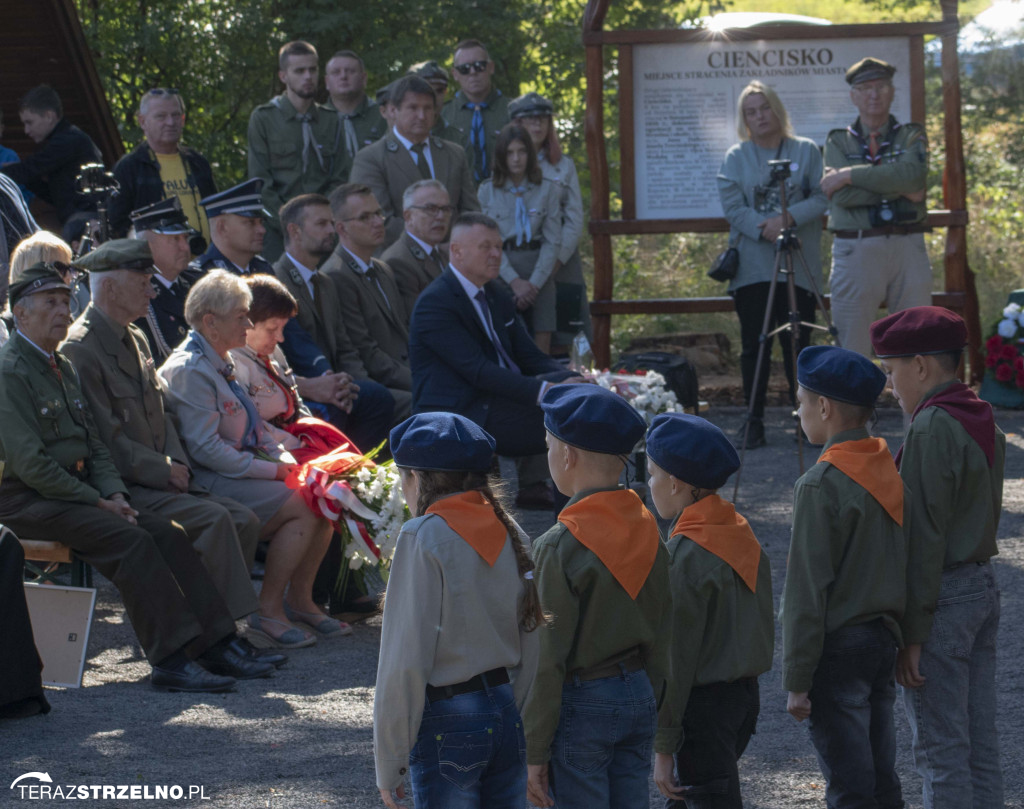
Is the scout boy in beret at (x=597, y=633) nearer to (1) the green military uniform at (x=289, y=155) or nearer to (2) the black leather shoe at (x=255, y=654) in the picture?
(2) the black leather shoe at (x=255, y=654)

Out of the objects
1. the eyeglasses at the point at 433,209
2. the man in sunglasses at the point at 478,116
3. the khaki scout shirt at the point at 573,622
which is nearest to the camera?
the khaki scout shirt at the point at 573,622

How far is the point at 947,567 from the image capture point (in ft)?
11.5

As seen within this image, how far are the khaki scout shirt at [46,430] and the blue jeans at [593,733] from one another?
9.51 feet

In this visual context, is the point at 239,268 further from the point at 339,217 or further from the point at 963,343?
the point at 963,343

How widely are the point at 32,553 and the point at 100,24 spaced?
28.1 ft

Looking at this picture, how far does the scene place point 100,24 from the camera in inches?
486

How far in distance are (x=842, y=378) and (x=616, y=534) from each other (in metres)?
0.82

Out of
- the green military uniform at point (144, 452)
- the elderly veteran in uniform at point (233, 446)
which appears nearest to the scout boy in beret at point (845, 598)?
the green military uniform at point (144, 452)

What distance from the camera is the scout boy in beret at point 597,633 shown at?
285cm

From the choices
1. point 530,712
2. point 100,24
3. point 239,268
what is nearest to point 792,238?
point 239,268

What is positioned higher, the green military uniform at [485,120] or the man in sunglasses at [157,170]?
the green military uniform at [485,120]

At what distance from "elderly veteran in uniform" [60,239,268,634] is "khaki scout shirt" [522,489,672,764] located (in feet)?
9.07

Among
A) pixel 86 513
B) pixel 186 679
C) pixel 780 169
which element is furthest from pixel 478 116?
pixel 186 679

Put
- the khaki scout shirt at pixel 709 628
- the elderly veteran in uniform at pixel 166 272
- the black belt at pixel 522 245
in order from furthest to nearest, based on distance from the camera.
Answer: the black belt at pixel 522 245, the elderly veteran in uniform at pixel 166 272, the khaki scout shirt at pixel 709 628
